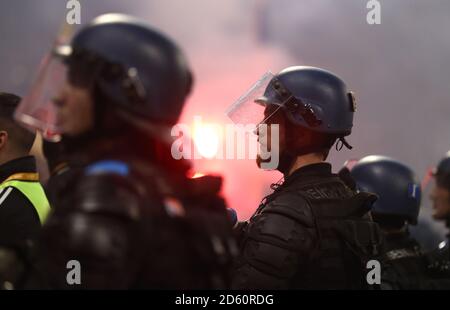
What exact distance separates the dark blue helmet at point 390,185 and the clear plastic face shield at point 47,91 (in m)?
3.57

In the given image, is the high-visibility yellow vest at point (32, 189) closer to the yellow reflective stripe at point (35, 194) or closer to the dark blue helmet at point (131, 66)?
the yellow reflective stripe at point (35, 194)

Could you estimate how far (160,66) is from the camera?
2.28m

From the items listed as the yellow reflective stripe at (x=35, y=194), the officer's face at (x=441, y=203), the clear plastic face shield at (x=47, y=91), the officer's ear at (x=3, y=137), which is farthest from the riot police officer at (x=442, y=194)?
the clear plastic face shield at (x=47, y=91)

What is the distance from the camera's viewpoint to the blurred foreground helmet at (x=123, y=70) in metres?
2.20

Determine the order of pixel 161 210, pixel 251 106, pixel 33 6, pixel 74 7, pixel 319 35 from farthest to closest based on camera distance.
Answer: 1. pixel 319 35
2. pixel 33 6
3. pixel 74 7
4. pixel 251 106
5. pixel 161 210

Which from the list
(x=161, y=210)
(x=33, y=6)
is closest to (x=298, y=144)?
(x=161, y=210)

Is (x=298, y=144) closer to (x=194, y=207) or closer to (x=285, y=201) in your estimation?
(x=285, y=201)

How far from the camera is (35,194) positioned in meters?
4.12

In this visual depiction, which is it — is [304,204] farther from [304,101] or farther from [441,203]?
[441,203]

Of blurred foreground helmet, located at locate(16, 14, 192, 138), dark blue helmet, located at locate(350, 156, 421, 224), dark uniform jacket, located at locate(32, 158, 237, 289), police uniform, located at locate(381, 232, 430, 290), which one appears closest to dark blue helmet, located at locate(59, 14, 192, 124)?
blurred foreground helmet, located at locate(16, 14, 192, 138)

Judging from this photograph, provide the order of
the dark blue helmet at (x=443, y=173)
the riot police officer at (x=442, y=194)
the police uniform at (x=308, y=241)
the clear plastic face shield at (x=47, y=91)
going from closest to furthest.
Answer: the clear plastic face shield at (x=47, y=91) < the police uniform at (x=308, y=241) < the riot police officer at (x=442, y=194) < the dark blue helmet at (x=443, y=173)

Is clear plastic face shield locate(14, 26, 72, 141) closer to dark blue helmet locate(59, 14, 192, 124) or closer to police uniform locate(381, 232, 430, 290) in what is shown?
dark blue helmet locate(59, 14, 192, 124)

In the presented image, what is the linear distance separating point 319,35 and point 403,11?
3.56 meters

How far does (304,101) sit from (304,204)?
2.39ft
